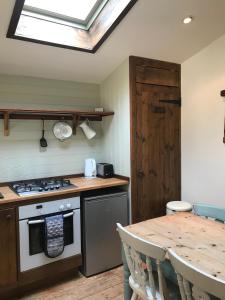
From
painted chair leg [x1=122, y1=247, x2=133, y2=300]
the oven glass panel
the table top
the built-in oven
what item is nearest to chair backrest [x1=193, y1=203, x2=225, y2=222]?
the table top


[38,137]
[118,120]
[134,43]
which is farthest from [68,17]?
[38,137]

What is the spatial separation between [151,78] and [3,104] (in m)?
1.68

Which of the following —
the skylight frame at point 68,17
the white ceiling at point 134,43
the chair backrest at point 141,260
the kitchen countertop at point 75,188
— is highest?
the skylight frame at point 68,17

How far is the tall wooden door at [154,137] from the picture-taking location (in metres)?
2.72

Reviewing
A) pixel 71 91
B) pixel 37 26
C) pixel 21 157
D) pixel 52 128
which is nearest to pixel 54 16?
pixel 37 26

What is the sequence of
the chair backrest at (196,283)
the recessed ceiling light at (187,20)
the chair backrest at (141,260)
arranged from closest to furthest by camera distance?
1. the chair backrest at (196,283)
2. the chair backrest at (141,260)
3. the recessed ceiling light at (187,20)

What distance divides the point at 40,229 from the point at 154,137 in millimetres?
1580

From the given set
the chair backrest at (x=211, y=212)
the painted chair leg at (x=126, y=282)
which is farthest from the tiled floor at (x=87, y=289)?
the chair backrest at (x=211, y=212)

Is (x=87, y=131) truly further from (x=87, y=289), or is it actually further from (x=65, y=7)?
(x=87, y=289)

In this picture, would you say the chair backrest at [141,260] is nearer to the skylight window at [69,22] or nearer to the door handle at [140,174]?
the door handle at [140,174]

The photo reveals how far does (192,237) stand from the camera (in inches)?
61.1

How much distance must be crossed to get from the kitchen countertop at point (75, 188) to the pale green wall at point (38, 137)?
10.1 inches

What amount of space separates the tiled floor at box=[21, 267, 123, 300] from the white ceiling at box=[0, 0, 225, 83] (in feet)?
7.41

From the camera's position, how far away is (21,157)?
2.75 metres
